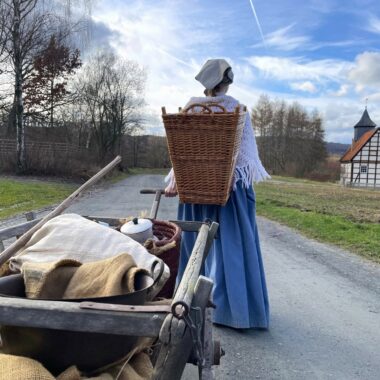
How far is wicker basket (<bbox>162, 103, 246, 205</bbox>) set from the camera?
2.74 metres

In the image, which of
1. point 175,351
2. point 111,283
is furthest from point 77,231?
point 175,351

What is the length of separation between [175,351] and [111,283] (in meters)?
0.32

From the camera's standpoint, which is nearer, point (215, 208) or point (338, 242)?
point (215, 208)

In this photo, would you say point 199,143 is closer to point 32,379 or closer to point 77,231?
point 77,231

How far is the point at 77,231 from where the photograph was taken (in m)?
1.98

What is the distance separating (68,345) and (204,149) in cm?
169

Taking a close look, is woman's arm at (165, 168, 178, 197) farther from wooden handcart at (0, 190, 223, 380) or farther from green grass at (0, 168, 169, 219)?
green grass at (0, 168, 169, 219)

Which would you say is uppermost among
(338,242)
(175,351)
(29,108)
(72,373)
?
(29,108)

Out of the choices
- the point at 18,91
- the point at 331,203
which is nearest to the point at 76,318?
the point at 331,203

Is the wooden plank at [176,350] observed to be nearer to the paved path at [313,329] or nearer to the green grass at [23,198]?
the paved path at [313,329]

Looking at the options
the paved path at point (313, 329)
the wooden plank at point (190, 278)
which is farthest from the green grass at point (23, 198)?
the wooden plank at point (190, 278)

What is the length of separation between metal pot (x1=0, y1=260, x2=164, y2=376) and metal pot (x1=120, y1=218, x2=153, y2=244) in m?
1.00

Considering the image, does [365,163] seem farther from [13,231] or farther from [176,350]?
[176,350]

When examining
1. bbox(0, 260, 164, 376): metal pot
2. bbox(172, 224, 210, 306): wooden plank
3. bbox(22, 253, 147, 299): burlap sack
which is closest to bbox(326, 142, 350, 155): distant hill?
bbox(172, 224, 210, 306): wooden plank
